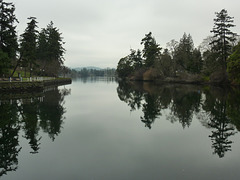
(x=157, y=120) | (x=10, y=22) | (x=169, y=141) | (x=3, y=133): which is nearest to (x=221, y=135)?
(x=169, y=141)

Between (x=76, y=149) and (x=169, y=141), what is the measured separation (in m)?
4.47

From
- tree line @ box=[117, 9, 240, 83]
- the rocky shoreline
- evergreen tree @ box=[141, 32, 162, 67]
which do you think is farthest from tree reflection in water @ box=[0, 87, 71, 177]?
evergreen tree @ box=[141, 32, 162, 67]

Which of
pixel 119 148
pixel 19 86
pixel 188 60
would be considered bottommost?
pixel 119 148

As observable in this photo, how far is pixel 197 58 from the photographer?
51.7 m

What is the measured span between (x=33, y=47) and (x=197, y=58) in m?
42.8

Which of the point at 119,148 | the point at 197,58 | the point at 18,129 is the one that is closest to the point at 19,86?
the point at 18,129

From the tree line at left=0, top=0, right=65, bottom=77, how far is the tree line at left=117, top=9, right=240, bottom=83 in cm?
3334

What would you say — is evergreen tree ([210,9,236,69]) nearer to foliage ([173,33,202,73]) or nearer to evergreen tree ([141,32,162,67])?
foliage ([173,33,202,73])

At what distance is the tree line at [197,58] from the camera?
3756cm

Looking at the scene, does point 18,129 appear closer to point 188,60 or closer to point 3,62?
point 3,62

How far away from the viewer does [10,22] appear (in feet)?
93.1

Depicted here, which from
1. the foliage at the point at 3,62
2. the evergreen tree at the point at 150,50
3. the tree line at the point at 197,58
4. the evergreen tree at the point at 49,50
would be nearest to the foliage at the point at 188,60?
the tree line at the point at 197,58

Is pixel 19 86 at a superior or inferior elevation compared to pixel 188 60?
inferior

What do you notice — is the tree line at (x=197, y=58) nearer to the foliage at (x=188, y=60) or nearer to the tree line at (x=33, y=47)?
the foliage at (x=188, y=60)
